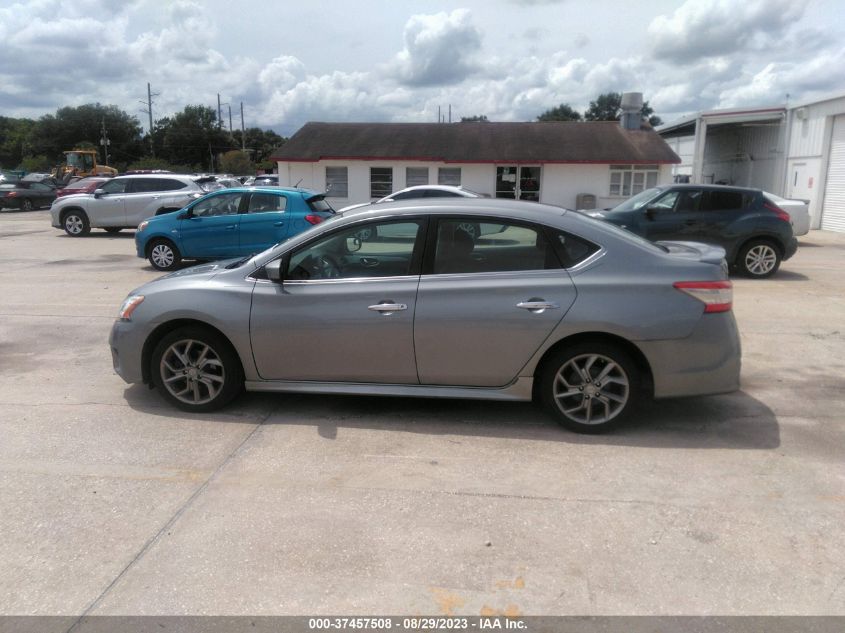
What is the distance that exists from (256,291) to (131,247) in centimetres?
1336

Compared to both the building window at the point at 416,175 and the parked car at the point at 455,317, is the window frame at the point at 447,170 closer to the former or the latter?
the building window at the point at 416,175

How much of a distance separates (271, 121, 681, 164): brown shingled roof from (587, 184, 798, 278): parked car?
54.8ft

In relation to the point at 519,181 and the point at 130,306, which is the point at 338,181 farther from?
the point at 130,306

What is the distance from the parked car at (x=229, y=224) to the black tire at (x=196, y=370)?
728cm

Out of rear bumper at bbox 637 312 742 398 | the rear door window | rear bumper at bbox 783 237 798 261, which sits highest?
the rear door window

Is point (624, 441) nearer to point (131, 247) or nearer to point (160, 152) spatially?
A: point (131, 247)

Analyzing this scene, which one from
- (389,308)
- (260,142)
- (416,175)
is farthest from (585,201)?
(260,142)

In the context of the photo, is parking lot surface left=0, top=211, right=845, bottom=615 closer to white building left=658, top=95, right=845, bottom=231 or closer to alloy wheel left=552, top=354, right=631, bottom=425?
alloy wheel left=552, top=354, right=631, bottom=425

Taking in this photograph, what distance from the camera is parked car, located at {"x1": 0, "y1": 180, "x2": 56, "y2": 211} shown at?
Result: 31.7m

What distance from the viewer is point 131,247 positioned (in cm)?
1694

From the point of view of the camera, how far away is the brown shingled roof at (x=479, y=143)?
28484 mm

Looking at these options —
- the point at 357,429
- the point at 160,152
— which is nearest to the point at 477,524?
the point at 357,429

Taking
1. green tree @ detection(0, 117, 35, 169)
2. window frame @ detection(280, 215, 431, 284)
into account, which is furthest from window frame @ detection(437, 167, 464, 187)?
green tree @ detection(0, 117, 35, 169)

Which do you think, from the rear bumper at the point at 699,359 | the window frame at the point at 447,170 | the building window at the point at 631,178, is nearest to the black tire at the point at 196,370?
the rear bumper at the point at 699,359
